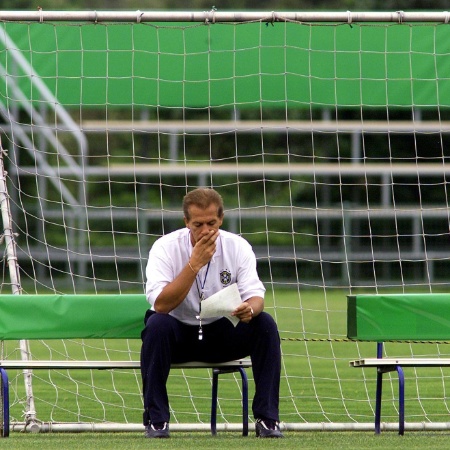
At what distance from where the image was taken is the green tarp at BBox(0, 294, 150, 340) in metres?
6.31

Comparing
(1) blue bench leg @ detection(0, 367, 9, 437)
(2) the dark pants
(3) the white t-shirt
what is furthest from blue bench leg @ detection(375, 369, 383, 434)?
(1) blue bench leg @ detection(0, 367, 9, 437)

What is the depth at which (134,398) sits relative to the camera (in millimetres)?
8125

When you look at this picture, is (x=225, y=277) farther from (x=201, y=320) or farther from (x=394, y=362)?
(x=394, y=362)

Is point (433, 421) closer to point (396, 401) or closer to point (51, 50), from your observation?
point (396, 401)

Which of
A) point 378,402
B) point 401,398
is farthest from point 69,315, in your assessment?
point 401,398

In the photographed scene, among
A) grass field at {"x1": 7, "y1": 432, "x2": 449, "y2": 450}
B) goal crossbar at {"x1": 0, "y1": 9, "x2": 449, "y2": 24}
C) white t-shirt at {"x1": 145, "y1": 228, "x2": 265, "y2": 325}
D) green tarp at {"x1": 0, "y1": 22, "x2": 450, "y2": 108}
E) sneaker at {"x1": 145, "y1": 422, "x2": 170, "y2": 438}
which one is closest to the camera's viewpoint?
grass field at {"x1": 7, "y1": 432, "x2": 449, "y2": 450}

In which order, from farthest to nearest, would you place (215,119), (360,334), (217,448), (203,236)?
(215,119) < (360,334) < (203,236) < (217,448)

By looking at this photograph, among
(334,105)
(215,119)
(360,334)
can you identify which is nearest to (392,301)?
(360,334)

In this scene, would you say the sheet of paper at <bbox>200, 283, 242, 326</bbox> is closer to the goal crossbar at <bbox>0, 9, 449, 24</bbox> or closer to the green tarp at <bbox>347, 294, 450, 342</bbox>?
the green tarp at <bbox>347, 294, 450, 342</bbox>

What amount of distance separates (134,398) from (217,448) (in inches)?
118

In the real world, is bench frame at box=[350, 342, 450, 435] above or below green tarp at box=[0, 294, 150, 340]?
below

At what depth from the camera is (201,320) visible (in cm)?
589

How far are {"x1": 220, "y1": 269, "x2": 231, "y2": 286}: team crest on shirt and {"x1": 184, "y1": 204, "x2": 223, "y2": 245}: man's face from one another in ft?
0.94

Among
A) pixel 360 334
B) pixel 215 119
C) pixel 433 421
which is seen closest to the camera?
pixel 360 334
